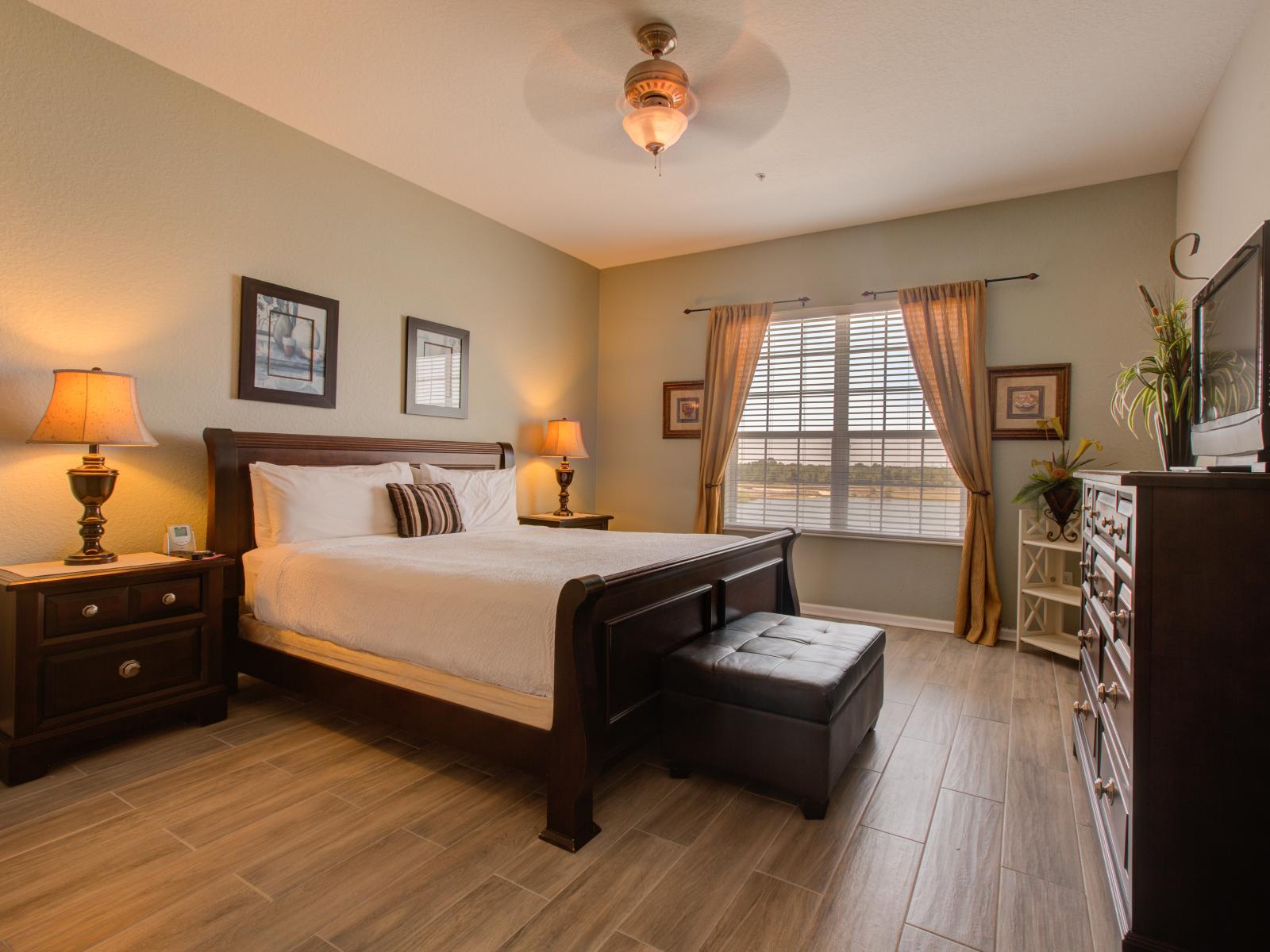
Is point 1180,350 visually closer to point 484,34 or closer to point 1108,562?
point 1108,562

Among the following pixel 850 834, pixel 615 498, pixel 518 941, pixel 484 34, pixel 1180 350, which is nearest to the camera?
pixel 518 941

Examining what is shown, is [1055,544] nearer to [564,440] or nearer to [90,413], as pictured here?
[564,440]

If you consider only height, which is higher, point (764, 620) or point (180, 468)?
point (180, 468)

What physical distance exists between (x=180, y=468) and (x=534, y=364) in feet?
8.69

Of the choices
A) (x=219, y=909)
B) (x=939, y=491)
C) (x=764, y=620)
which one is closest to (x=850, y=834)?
(x=764, y=620)

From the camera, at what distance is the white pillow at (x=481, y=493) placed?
12.8ft

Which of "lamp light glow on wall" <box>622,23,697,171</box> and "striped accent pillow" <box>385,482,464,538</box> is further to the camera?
"striped accent pillow" <box>385,482,464,538</box>

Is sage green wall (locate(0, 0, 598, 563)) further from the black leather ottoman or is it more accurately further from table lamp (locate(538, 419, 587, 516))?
the black leather ottoman

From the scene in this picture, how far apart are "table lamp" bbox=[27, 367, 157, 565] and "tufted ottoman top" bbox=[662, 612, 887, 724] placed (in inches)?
89.2

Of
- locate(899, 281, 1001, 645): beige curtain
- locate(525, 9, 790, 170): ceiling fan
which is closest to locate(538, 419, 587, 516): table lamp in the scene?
locate(525, 9, 790, 170): ceiling fan

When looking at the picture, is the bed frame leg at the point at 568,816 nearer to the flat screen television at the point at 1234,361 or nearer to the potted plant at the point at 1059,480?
the flat screen television at the point at 1234,361

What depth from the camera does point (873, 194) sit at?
13.5 feet

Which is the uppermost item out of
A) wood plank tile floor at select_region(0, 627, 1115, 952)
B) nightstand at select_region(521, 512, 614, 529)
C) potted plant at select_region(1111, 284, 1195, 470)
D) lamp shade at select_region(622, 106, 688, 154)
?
lamp shade at select_region(622, 106, 688, 154)

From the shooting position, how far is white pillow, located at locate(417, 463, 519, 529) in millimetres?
3916
